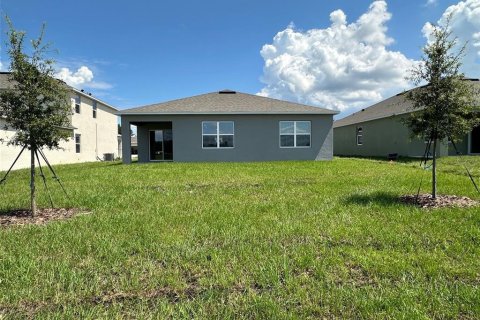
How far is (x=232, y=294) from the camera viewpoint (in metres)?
3.16

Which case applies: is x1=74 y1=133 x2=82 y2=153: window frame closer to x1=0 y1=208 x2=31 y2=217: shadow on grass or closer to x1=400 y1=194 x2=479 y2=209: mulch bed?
x1=0 y1=208 x2=31 y2=217: shadow on grass

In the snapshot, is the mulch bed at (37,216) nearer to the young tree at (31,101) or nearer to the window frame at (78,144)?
the young tree at (31,101)

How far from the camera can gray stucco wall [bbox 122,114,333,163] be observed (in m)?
19.2

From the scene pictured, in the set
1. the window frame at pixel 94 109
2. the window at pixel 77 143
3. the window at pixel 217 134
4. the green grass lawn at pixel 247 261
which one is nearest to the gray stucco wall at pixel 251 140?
the window at pixel 217 134

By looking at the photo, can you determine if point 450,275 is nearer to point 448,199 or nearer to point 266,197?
point 448,199

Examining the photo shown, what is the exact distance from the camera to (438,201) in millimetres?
6879

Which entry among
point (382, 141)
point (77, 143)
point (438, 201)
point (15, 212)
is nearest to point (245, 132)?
point (382, 141)

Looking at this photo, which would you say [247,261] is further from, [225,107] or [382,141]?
[382,141]

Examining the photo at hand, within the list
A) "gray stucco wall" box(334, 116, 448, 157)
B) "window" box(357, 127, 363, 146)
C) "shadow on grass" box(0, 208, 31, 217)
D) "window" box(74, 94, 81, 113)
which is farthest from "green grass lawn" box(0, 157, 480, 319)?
"window" box(357, 127, 363, 146)

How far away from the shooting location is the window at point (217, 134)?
63.2 ft

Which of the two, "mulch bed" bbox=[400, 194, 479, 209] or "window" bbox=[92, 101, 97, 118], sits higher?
"window" bbox=[92, 101, 97, 118]

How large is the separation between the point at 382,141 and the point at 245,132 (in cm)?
1183

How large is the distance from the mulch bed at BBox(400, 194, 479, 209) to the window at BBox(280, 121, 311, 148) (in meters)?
12.0

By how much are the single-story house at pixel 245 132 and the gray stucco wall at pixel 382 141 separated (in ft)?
16.0
